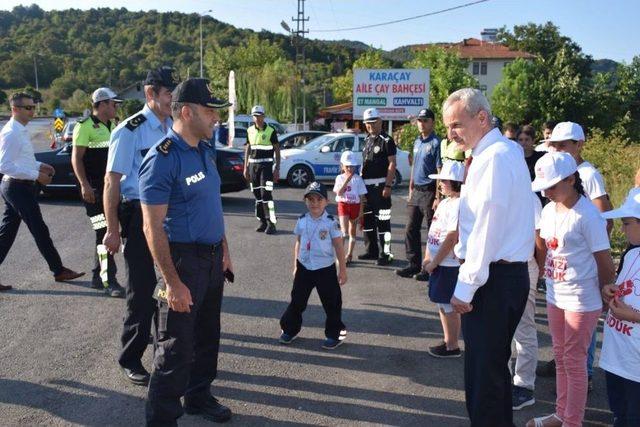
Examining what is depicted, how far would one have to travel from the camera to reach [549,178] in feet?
11.7

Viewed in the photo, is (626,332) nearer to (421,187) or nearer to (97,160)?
(421,187)

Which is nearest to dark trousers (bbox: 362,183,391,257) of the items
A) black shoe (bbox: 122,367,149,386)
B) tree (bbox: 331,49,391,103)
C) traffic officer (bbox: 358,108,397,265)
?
traffic officer (bbox: 358,108,397,265)

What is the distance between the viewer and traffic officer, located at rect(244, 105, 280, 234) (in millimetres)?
10250

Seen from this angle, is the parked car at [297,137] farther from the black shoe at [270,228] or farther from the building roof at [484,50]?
the building roof at [484,50]

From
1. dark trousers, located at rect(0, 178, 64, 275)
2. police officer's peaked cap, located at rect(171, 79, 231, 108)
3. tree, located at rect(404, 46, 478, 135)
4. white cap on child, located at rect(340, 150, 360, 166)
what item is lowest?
dark trousers, located at rect(0, 178, 64, 275)

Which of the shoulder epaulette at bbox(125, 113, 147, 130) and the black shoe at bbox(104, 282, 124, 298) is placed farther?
the black shoe at bbox(104, 282, 124, 298)

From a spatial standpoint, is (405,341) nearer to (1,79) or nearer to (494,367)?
(494,367)

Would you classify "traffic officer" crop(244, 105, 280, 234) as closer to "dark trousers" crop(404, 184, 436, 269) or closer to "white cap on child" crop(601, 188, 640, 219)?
"dark trousers" crop(404, 184, 436, 269)

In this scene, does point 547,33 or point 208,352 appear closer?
point 208,352

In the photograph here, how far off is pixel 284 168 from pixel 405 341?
1149cm

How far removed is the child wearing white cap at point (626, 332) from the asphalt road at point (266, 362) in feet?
3.41

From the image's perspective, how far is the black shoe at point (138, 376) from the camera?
4504 mm

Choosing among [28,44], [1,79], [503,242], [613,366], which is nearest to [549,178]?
[503,242]

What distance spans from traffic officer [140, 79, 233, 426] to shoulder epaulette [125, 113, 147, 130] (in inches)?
43.1
